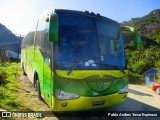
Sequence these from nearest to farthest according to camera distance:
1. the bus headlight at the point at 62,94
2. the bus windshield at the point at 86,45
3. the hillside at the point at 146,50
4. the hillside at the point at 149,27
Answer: the bus headlight at the point at 62,94 < the bus windshield at the point at 86,45 < the hillside at the point at 146,50 < the hillside at the point at 149,27

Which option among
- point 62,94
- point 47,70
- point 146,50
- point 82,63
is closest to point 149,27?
point 146,50

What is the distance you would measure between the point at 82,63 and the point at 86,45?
569 mm

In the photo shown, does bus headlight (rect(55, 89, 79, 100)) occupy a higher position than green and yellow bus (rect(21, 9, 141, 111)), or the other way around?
green and yellow bus (rect(21, 9, 141, 111))

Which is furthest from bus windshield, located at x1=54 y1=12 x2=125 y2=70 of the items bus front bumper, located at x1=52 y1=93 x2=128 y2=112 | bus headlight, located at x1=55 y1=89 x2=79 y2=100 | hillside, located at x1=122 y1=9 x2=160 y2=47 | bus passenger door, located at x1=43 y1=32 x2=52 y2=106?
hillside, located at x1=122 y1=9 x2=160 y2=47

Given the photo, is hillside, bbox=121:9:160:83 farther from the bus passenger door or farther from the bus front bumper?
the bus passenger door

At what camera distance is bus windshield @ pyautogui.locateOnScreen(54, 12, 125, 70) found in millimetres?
6273

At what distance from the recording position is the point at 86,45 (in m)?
6.56

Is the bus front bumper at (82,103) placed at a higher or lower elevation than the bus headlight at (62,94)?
lower

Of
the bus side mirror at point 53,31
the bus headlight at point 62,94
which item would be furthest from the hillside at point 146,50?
the bus side mirror at point 53,31

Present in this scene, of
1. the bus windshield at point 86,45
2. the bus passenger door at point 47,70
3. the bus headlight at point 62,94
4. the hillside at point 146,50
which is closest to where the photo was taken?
the bus headlight at point 62,94

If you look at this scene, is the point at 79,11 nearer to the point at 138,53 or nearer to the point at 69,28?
the point at 69,28

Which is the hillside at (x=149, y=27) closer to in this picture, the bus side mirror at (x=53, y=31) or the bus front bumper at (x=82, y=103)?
the bus front bumper at (x=82, y=103)

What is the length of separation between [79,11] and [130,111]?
3.77m

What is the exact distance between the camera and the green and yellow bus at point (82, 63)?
604 centimetres
